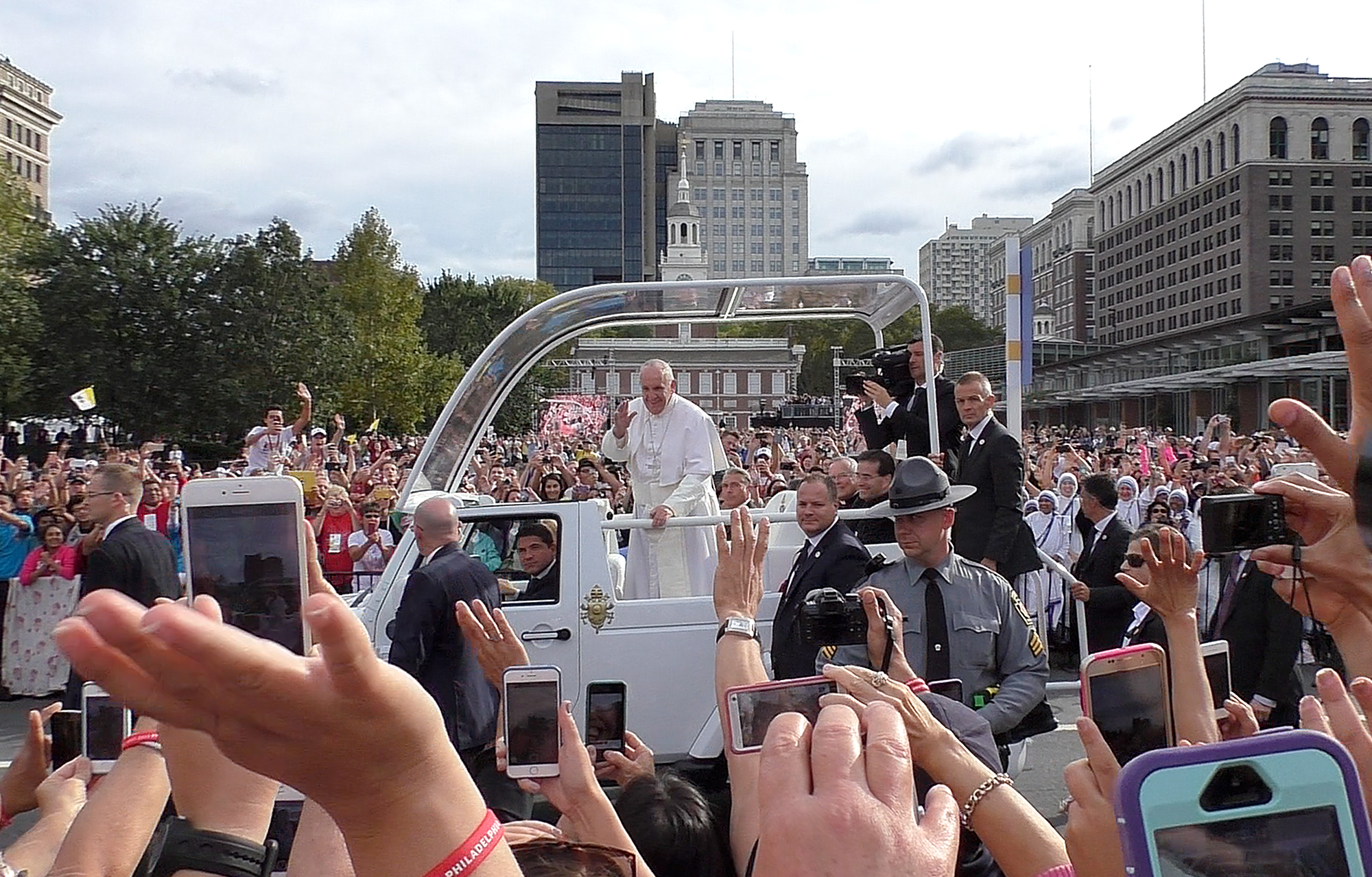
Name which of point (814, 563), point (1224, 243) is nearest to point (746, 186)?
point (1224, 243)

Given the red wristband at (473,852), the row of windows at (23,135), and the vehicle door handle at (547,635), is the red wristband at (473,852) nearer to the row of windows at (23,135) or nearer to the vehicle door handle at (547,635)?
the vehicle door handle at (547,635)

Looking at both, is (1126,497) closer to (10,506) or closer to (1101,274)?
(10,506)

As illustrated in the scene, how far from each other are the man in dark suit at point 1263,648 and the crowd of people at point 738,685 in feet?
0.04

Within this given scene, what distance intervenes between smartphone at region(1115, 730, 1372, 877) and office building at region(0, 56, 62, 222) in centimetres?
10414

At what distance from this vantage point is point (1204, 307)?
11344cm

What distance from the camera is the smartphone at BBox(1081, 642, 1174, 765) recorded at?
2.32 m

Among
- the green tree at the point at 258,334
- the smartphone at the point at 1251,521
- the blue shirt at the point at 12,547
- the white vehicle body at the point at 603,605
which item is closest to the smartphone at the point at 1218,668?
the smartphone at the point at 1251,521

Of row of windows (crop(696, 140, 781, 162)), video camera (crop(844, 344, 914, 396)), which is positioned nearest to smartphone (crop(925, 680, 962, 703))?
video camera (crop(844, 344, 914, 396))

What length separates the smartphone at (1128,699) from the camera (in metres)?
2.32

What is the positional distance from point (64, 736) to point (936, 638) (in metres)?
2.97

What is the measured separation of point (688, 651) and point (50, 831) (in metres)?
4.10

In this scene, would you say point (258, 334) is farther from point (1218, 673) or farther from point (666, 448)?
point (1218, 673)

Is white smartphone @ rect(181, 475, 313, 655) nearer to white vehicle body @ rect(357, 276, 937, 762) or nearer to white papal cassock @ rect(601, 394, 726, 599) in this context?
white vehicle body @ rect(357, 276, 937, 762)

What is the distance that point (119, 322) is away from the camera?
33219mm
